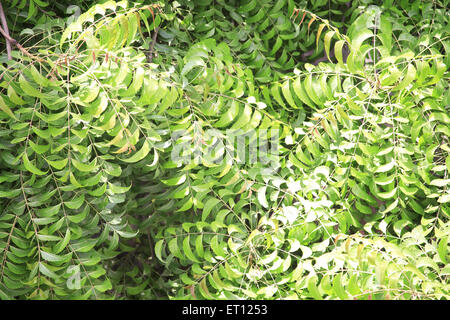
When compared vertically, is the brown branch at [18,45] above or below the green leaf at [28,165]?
above

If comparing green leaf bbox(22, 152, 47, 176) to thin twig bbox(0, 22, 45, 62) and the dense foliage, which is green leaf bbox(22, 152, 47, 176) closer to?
the dense foliage

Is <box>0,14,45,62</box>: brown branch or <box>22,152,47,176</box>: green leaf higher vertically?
<box>0,14,45,62</box>: brown branch

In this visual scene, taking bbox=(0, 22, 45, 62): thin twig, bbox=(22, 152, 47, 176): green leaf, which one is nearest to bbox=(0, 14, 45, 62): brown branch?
bbox=(0, 22, 45, 62): thin twig

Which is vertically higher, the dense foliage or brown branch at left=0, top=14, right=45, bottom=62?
brown branch at left=0, top=14, right=45, bottom=62

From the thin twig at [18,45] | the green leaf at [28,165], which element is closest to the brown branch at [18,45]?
the thin twig at [18,45]

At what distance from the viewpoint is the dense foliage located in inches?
48.7

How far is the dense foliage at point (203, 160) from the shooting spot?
4.06ft

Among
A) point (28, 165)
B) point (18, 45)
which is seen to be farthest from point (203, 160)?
point (18, 45)

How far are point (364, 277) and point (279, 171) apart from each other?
1.84ft

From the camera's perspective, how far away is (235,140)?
143cm

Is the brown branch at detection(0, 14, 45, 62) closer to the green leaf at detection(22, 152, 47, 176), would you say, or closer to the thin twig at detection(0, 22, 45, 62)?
the thin twig at detection(0, 22, 45, 62)

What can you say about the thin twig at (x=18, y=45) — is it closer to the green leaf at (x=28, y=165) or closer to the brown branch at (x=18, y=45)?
the brown branch at (x=18, y=45)

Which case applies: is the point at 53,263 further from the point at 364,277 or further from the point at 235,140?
the point at 364,277
